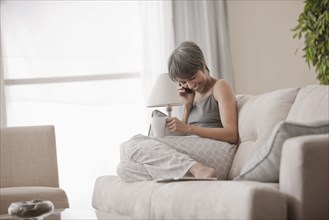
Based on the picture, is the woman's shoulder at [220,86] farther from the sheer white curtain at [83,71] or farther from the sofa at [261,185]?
the sheer white curtain at [83,71]

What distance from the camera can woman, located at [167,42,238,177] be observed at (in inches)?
125

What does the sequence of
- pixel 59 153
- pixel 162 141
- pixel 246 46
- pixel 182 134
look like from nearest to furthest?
pixel 162 141
pixel 182 134
pixel 59 153
pixel 246 46

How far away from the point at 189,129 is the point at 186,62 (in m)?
0.38

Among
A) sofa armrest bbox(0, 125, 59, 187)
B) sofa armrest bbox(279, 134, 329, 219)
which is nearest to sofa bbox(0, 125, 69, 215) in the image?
sofa armrest bbox(0, 125, 59, 187)

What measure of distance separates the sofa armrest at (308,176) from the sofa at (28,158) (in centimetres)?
244

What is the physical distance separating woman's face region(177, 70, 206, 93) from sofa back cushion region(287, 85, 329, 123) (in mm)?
718

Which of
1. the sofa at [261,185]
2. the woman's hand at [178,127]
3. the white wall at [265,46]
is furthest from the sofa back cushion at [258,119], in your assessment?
the white wall at [265,46]

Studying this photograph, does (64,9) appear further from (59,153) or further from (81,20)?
(59,153)

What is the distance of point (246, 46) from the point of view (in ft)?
19.0

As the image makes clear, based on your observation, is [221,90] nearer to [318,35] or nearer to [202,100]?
[202,100]

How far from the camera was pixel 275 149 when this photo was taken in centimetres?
211

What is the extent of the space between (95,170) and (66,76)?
2.91 ft

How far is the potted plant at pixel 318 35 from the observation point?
454 cm

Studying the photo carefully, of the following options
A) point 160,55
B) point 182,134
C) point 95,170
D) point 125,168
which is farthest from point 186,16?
point 125,168
